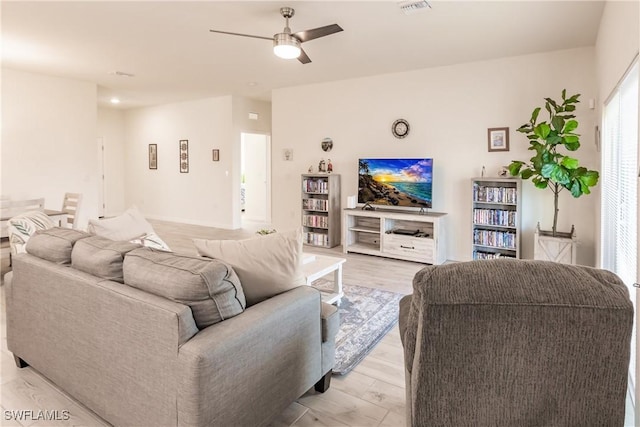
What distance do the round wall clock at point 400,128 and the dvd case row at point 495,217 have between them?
1.54 metres

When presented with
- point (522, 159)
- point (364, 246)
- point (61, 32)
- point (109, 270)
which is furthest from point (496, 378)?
point (61, 32)

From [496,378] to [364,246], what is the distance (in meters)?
4.66

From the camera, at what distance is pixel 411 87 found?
18.0 ft

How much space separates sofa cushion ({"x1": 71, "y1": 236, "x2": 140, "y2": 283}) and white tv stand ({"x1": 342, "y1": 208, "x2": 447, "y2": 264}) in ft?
12.8

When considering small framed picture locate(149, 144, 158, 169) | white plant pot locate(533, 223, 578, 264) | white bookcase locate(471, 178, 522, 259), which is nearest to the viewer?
white plant pot locate(533, 223, 578, 264)

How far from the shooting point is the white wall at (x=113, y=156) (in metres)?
9.41

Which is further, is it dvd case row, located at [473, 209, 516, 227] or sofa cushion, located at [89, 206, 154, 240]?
dvd case row, located at [473, 209, 516, 227]

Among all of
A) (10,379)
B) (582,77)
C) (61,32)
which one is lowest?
(10,379)

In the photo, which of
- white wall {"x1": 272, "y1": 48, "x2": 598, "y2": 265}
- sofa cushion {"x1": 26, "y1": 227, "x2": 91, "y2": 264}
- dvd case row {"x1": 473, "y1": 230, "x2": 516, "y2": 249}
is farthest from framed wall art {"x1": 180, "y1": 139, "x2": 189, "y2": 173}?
sofa cushion {"x1": 26, "y1": 227, "x2": 91, "y2": 264}

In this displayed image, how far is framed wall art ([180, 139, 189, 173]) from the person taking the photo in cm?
847

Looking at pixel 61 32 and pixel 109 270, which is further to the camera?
pixel 61 32

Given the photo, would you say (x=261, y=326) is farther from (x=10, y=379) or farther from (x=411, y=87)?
(x=411, y=87)

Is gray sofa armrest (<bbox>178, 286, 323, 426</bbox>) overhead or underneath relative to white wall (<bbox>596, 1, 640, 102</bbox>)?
underneath

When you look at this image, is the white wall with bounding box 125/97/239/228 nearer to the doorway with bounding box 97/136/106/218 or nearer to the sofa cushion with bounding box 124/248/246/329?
the doorway with bounding box 97/136/106/218
